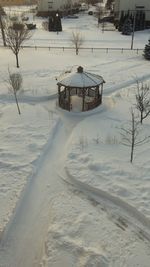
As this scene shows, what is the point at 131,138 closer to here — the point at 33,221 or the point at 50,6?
the point at 33,221

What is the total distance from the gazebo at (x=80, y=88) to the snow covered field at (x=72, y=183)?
27.6 inches

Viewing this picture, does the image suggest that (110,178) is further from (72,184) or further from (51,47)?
(51,47)

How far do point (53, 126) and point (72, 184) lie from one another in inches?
234

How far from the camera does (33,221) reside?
12.8m

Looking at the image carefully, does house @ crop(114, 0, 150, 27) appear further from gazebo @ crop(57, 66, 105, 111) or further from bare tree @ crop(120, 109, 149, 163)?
bare tree @ crop(120, 109, 149, 163)

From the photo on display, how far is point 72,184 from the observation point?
48.5 feet

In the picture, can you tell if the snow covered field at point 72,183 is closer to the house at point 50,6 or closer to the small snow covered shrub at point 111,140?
the small snow covered shrub at point 111,140

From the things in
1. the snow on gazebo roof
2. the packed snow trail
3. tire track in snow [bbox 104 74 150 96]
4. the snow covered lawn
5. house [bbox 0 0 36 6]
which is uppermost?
house [bbox 0 0 36 6]

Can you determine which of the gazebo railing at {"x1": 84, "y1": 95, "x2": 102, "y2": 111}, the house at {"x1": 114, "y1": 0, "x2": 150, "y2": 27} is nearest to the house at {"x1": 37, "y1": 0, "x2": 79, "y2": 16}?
the house at {"x1": 114, "y1": 0, "x2": 150, "y2": 27}

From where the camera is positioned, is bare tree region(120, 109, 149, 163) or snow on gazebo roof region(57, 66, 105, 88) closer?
bare tree region(120, 109, 149, 163)

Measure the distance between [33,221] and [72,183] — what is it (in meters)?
2.98

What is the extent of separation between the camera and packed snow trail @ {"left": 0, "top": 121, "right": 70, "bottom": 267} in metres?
11.2

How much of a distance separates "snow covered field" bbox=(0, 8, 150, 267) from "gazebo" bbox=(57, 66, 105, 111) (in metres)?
0.70

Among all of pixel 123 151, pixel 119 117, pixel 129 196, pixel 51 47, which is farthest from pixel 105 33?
pixel 129 196
